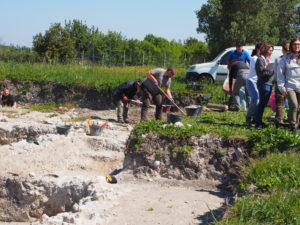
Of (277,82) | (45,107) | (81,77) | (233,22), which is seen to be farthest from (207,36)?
(277,82)

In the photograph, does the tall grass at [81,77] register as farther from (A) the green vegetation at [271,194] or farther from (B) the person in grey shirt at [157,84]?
(A) the green vegetation at [271,194]

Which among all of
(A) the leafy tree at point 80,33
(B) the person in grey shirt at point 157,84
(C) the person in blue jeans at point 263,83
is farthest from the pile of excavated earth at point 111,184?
(A) the leafy tree at point 80,33

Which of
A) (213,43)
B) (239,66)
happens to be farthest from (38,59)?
(239,66)

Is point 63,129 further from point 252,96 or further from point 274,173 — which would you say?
point 274,173

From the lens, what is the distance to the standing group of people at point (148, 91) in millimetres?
11820

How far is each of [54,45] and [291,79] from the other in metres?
22.5

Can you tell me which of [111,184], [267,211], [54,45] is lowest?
[111,184]

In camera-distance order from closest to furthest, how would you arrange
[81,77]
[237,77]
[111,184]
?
[111,184]
[237,77]
[81,77]

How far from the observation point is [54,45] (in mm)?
28828

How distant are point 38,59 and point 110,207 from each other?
22967 mm

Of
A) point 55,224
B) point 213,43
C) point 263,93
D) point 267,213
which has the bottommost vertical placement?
point 55,224

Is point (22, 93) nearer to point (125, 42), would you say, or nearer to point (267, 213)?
point (267, 213)

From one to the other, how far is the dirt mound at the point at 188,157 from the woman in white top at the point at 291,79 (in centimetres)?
107

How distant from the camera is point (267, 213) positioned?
510cm
